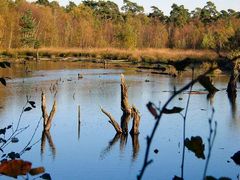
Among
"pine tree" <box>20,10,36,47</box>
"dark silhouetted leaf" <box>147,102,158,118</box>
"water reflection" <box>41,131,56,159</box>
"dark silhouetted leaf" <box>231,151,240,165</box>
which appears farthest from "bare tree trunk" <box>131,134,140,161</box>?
"pine tree" <box>20,10,36,47</box>

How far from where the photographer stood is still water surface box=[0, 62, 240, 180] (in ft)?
36.4

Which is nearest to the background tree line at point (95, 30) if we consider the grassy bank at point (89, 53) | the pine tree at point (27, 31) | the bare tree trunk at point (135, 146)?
the pine tree at point (27, 31)

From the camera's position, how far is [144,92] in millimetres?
22344

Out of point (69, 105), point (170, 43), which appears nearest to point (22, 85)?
point (69, 105)

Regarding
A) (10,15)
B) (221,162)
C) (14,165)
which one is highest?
(10,15)

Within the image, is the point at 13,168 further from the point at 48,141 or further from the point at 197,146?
the point at 48,141

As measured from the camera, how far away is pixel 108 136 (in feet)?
47.0

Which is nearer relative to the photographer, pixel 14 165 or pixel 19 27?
pixel 14 165

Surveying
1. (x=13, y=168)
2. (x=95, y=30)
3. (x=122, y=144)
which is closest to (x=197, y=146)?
(x=13, y=168)

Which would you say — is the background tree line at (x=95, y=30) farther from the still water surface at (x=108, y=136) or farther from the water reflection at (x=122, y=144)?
the water reflection at (x=122, y=144)

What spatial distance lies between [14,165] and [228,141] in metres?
12.7

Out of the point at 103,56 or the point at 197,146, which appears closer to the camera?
the point at 197,146

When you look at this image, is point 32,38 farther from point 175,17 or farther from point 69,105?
point 69,105

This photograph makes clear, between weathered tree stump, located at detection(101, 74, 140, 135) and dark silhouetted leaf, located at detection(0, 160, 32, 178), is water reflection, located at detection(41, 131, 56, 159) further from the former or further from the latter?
dark silhouetted leaf, located at detection(0, 160, 32, 178)
